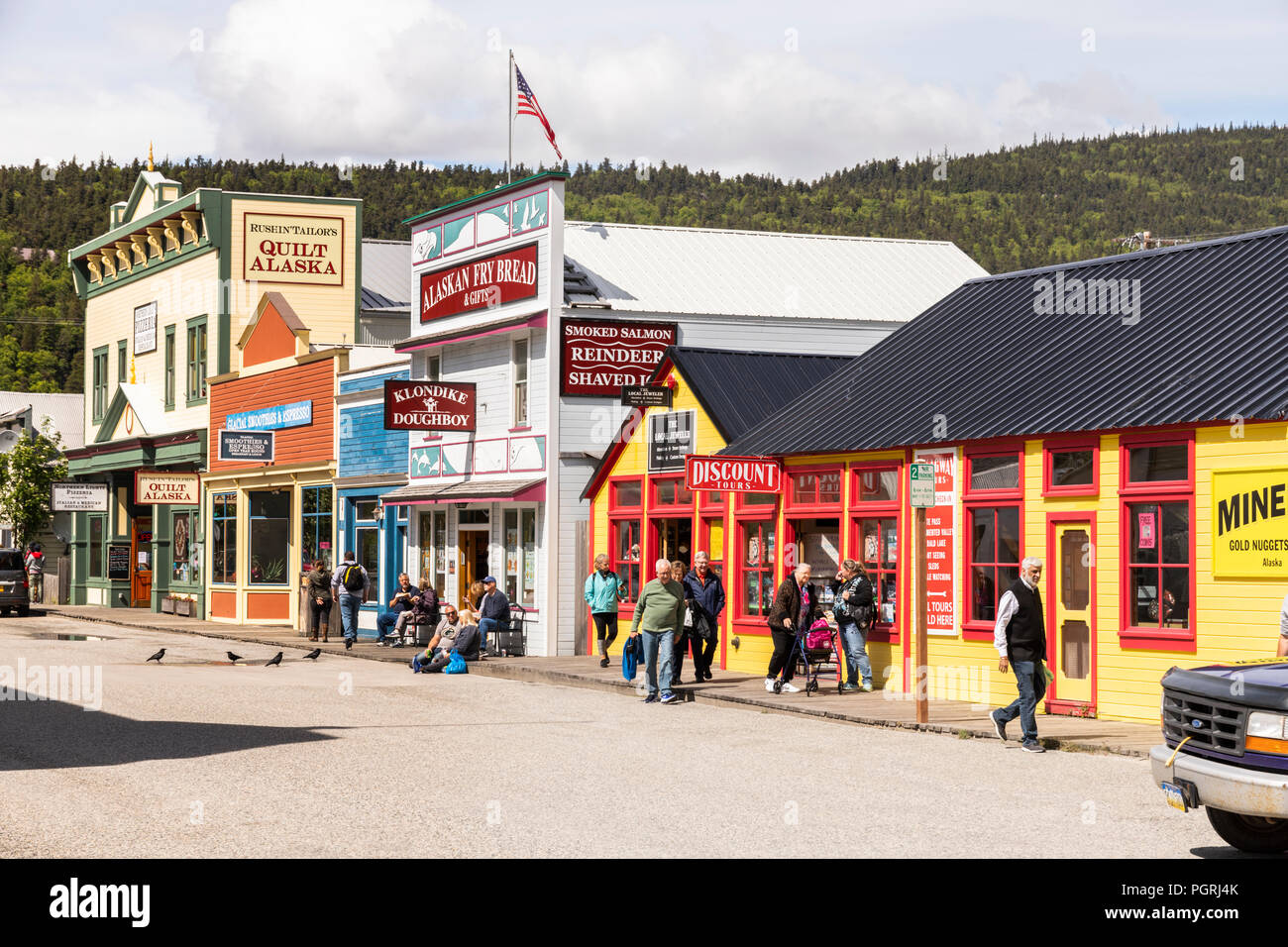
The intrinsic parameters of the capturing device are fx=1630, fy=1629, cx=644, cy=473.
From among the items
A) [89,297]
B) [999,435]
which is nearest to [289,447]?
[89,297]

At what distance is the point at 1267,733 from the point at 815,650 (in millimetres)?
12664

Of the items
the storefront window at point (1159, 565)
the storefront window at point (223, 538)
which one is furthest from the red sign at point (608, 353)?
the storefront window at point (223, 538)

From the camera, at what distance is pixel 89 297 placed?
185ft

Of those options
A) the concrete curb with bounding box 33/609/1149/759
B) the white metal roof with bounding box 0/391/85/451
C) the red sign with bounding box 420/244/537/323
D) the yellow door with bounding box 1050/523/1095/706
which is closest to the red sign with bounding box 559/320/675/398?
the red sign with bounding box 420/244/537/323

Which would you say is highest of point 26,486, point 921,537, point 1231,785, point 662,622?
point 26,486

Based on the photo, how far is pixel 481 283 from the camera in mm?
32125

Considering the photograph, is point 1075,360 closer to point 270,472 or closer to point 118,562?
point 270,472

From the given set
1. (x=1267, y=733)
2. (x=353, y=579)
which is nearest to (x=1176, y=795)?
(x=1267, y=733)

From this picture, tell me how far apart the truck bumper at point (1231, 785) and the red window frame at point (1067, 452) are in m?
9.29

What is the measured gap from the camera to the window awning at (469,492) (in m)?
29.9

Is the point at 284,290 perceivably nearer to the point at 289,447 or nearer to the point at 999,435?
the point at 289,447

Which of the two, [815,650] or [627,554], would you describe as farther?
[627,554]

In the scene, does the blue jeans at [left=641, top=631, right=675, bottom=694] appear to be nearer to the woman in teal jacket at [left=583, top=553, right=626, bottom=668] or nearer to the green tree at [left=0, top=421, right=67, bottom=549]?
the woman in teal jacket at [left=583, top=553, right=626, bottom=668]

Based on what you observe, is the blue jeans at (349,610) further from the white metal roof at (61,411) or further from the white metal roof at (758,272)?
the white metal roof at (61,411)
